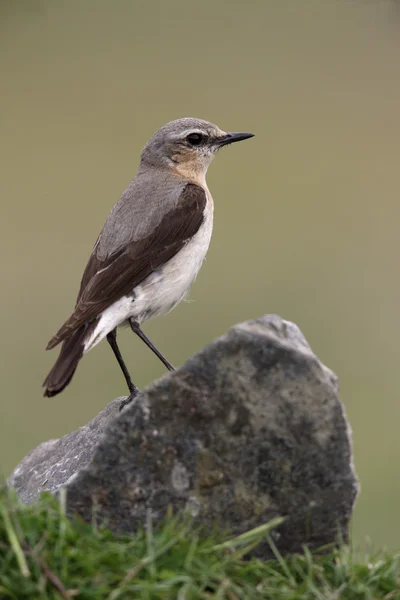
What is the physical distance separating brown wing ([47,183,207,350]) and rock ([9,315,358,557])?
180 centimetres

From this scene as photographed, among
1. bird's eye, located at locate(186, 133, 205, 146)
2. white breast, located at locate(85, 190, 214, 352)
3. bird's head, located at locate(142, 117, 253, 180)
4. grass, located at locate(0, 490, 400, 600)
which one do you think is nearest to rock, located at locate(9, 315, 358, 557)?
grass, located at locate(0, 490, 400, 600)

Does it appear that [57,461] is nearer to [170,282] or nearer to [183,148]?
[170,282]

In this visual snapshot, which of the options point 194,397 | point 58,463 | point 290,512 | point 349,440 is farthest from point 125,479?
point 58,463

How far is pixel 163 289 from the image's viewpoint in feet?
21.4

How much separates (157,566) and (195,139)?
4538mm

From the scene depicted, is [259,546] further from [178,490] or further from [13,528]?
[13,528]

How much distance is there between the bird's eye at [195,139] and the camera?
7.53m

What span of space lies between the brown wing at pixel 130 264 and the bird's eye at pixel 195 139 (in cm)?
90

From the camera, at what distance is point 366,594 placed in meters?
4.04

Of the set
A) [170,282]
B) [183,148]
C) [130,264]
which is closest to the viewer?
[130,264]

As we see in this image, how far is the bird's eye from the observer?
7.53 metres

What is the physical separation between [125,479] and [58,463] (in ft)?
6.36

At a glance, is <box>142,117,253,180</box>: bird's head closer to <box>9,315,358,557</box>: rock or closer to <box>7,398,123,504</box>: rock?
<box>7,398,123,504</box>: rock

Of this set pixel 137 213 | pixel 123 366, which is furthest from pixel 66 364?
pixel 137 213
